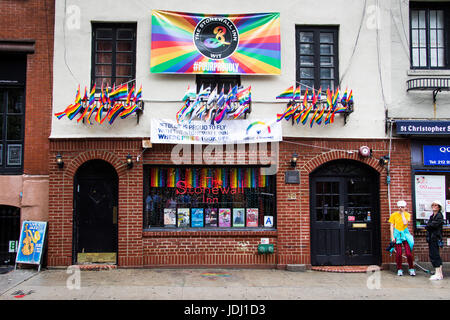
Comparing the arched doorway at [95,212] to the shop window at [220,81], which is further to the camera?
the shop window at [220,81]

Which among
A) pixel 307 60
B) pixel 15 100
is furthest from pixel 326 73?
pixel 15 100

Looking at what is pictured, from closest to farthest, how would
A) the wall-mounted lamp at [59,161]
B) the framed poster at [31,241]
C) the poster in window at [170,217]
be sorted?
the framed poster at [31,241], the wall-mounted lamp at [59,161], the poster in window at [170,217]

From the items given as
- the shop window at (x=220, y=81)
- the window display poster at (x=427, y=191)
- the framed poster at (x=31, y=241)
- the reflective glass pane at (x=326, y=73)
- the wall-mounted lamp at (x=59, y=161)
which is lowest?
the framed poster at (x=31, y=241)

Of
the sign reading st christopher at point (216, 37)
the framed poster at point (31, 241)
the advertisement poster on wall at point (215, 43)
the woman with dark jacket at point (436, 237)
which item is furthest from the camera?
the sign reading st christopher at point (216, 37)

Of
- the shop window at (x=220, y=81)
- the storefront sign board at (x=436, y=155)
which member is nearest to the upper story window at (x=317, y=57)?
the shop window at (x=220, y=81)

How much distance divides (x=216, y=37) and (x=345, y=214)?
546 centimetres

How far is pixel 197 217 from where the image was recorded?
9.91 m

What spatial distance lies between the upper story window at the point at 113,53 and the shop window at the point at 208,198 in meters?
2.42

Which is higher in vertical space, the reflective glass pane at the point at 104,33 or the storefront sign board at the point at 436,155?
the reflective glass pane at the point at 104,33

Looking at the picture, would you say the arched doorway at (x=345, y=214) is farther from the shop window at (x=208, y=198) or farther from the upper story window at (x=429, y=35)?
the upper story window at (x=429, y=35)

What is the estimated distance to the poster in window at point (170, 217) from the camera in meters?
9.87

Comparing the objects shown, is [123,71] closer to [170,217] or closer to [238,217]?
[170,217]

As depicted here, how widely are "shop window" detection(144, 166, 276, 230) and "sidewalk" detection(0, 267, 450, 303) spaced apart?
1.19 m

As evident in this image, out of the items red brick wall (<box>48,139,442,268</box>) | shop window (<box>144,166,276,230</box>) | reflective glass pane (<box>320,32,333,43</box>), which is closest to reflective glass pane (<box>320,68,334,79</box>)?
reflective glass pane (<box>320,32,333,43</box>)
